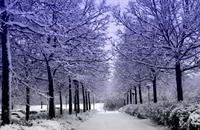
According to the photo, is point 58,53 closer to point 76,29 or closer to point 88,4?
point 76,29

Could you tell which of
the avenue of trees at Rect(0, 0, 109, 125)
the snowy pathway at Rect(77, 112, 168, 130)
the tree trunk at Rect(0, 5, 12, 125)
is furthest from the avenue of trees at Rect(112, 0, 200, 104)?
the tree trunk at Rect(0, 5, 12, 125)

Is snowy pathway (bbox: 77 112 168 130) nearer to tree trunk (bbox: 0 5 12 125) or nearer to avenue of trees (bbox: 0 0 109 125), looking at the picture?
avenue of trees (bbox: 0 0 109 125)

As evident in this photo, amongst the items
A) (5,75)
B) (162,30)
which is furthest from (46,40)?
(162,30)

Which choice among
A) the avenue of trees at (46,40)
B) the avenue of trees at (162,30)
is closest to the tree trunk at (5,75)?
the avenue of trees at (46,40)

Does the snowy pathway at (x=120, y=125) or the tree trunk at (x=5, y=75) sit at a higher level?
the tree trunk at (x=5, y=75)

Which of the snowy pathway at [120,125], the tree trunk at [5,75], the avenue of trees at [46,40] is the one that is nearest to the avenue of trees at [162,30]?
the avenue of trees at [46,40]

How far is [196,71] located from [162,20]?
18.8 feet

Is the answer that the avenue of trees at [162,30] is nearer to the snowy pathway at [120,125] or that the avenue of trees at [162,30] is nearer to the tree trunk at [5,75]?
the snowy pathway at [120,125]

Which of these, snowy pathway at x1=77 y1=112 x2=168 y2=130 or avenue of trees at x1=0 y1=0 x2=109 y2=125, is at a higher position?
avenue of trees at x1=0 y1=0 x2=109 y2=125

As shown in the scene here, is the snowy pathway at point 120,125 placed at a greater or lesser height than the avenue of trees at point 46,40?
lesser

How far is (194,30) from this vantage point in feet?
42.9

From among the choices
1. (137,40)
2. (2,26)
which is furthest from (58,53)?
(137,40)

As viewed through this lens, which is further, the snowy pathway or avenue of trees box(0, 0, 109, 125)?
the snowy pathway

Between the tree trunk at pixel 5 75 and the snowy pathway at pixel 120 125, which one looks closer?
the tree trunk at pixel 5 75
